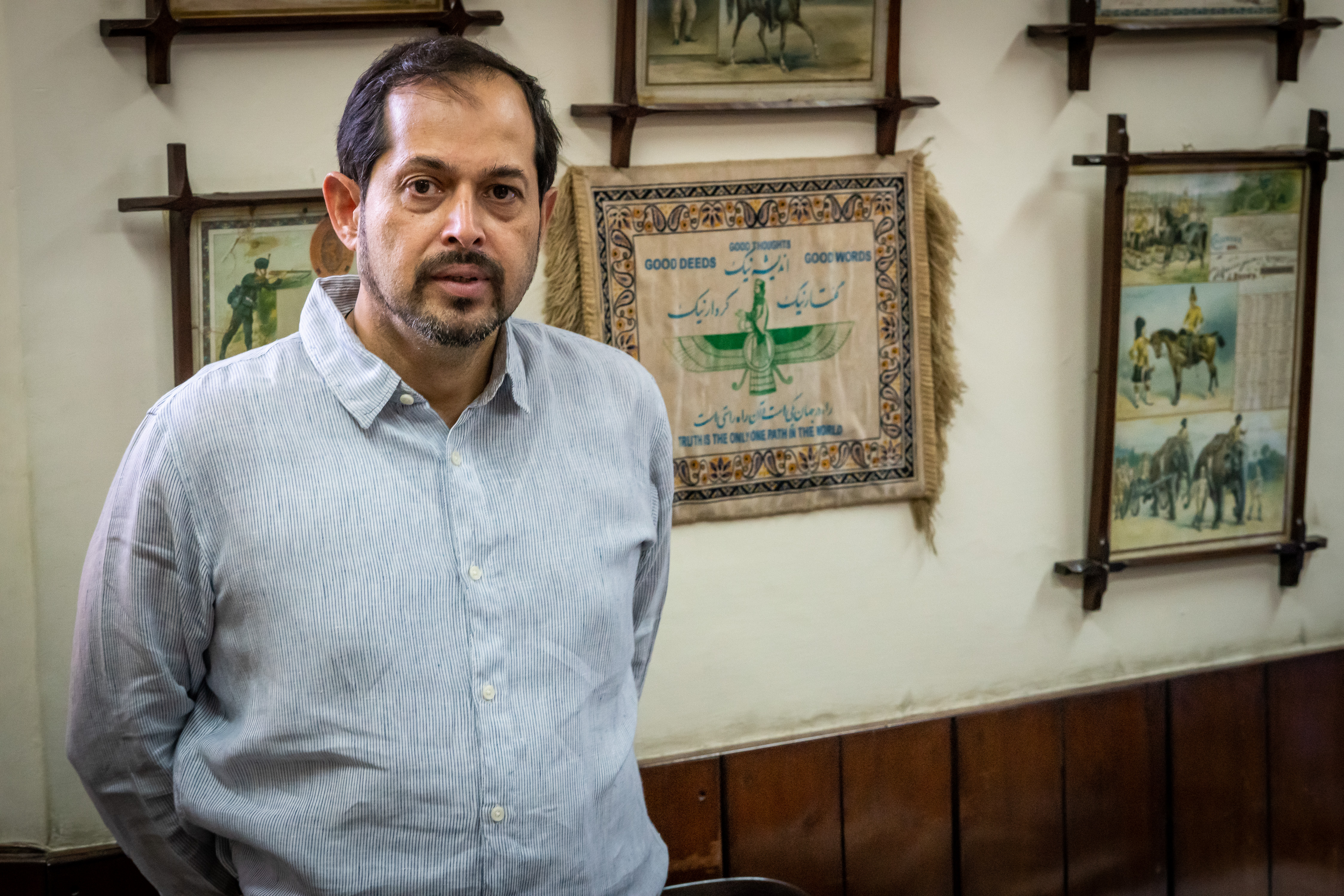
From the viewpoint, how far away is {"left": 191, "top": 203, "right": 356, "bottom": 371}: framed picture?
1.62 m

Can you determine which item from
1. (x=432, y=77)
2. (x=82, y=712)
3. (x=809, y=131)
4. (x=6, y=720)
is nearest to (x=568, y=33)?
(x=809, y=131)

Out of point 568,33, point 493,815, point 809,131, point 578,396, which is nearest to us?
point 493,815

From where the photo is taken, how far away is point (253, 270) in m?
1.65

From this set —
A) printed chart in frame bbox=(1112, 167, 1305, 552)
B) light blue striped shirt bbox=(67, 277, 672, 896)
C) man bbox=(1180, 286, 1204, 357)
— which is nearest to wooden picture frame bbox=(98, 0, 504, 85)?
light blue striped shirt bbox=(67, 277, 672, 896)

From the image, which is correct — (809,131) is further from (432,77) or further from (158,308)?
(158,308)

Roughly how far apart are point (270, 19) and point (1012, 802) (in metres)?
1.82

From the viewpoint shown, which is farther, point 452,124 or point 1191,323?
point 1191,323

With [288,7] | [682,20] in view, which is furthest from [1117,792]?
[288,7]

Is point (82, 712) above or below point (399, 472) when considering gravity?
below

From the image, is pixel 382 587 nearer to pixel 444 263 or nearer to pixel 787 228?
pixel 444 263

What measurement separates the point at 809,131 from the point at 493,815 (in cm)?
128

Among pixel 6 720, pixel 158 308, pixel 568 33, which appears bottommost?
pixel 6 720

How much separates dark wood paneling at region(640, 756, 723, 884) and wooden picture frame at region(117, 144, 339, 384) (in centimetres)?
94

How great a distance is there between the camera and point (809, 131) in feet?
6.29
